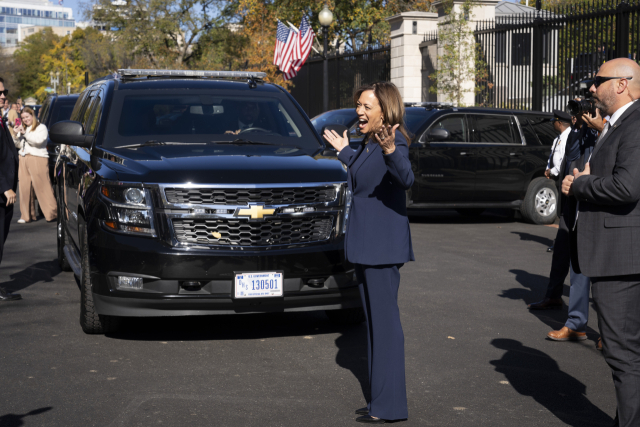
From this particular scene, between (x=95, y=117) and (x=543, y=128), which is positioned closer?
(x=95, y=117)

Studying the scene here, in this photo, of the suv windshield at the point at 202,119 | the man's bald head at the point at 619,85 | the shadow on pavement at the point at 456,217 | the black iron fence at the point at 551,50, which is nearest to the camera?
the man's bald head at the point at 619,85

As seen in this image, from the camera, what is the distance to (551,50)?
→ 18.8 m

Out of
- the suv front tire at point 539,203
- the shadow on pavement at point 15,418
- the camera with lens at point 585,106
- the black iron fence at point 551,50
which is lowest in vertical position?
the shadow on pavement at point 15,418

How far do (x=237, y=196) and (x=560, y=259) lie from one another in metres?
3.16

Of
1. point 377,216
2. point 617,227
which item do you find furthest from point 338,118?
point 617,227

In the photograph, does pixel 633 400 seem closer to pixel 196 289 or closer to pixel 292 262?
pixel 292 262

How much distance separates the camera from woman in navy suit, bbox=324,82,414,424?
173 inches

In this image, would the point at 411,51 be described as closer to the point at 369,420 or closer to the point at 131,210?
the point at 131,210

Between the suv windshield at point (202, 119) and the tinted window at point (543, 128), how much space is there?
25.7 ft

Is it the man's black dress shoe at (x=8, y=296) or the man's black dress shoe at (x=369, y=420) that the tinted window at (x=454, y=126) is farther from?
the man's black dress shoe at (x=369, y=420)

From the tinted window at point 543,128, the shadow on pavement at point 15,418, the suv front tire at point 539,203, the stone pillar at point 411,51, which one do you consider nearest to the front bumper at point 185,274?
the shadow on pavement at point 15,418

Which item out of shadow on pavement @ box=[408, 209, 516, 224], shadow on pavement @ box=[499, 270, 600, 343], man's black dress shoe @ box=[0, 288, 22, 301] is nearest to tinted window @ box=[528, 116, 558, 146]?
shadow on pavement @ box=[408, 209, 516, 224]

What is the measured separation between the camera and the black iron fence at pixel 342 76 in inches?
1021

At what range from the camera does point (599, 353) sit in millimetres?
6090
